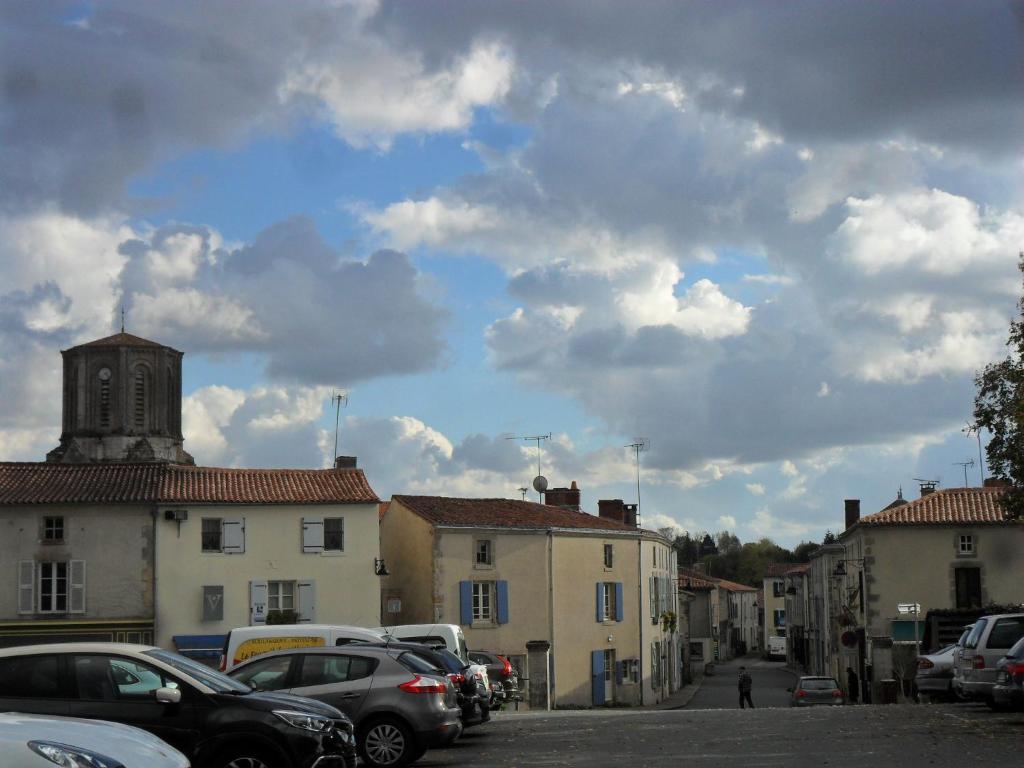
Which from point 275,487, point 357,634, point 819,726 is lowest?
point 819,726

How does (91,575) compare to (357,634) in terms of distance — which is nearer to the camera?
(357,634)

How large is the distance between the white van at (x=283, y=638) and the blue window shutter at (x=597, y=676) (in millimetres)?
33180

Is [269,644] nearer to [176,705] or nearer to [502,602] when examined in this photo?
[176,705]

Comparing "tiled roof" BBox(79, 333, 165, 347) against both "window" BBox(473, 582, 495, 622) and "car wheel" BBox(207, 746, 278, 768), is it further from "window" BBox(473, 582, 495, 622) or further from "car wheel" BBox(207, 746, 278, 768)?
"car wheel" BBox(207, 746, 278, 768)

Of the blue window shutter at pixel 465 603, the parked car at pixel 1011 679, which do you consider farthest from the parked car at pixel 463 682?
the blue window shutter at pixel 465 603

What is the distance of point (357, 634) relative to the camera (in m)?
22.0

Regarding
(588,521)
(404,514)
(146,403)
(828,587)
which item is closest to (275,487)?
(404,514)

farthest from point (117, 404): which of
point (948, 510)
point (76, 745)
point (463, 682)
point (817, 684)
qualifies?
point (76, 745)

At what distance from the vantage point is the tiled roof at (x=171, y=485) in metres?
47.8

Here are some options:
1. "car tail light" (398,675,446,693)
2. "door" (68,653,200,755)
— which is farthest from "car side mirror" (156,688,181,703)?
"car tail light" (398,675,446,693)

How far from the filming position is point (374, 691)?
16516 mm

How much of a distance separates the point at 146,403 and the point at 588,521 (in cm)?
4078

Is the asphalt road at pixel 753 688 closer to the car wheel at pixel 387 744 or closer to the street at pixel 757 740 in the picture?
the street at pixel 757 740

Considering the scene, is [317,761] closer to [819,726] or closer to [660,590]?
[819,726]
